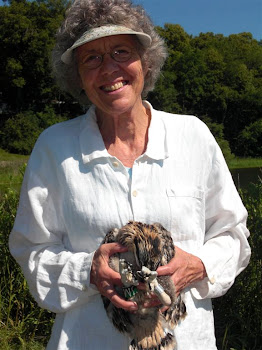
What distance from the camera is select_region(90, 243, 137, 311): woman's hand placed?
1814 millimetres

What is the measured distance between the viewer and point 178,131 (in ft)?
7.28

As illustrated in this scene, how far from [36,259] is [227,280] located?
909mm

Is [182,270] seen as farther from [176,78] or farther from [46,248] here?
[176,78]

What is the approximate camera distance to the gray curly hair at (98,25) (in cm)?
212

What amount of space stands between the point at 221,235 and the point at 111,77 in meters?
0.93

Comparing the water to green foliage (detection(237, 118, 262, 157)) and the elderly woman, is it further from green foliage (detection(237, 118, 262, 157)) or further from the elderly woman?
green foliage (detection(237, 118, 262, 157))

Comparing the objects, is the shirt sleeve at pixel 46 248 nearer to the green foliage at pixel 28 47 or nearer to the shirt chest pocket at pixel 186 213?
the shirt chest pocket at pixel 186 213

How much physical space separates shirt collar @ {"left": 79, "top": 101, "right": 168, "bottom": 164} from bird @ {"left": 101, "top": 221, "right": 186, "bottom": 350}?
366 millimetres

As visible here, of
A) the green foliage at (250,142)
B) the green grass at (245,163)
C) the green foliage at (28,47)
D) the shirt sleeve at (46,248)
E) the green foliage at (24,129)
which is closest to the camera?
the shirt sleeve at (46,248)

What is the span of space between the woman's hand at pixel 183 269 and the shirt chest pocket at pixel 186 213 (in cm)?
10

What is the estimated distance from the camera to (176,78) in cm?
4631

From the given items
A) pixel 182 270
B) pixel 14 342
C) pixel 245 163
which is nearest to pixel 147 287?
pixel 182 270

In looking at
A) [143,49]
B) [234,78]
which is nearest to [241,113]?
[234,78]

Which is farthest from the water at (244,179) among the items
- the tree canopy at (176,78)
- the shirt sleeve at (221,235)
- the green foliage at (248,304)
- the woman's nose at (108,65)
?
the tree canopy at (176,78)
